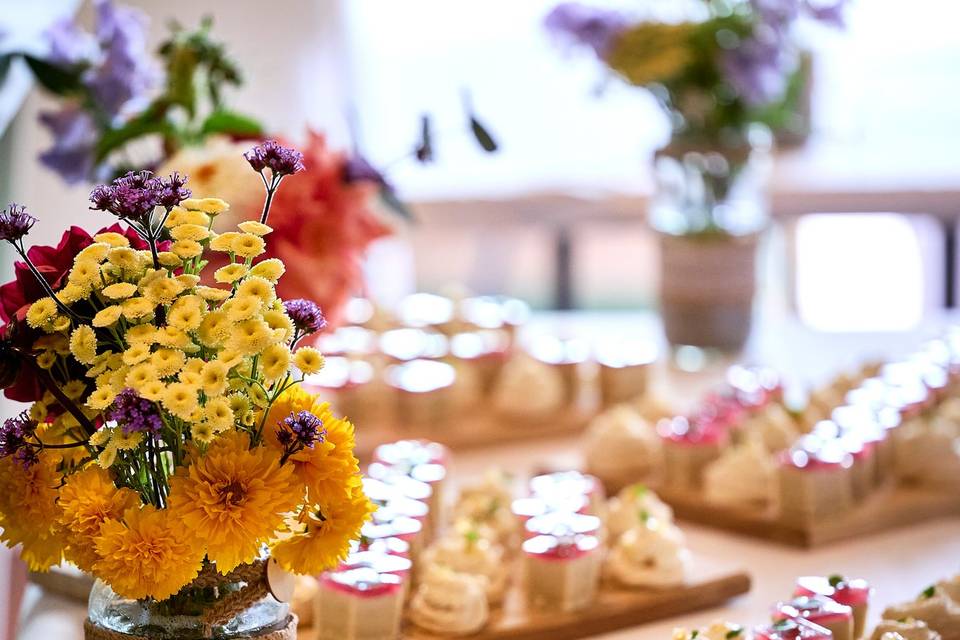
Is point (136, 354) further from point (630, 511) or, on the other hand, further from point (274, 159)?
point (630, 511)

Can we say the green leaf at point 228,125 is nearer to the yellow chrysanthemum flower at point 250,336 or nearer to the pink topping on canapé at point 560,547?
the pink topping on canapé at point 560,547

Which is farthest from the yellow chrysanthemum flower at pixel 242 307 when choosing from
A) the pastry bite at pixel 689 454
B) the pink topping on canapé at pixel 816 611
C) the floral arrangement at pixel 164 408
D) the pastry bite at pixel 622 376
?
the pastry bite at pixel 622 376

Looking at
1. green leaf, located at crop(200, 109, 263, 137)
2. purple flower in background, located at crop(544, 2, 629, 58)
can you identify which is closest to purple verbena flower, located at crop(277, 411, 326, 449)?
green leaf, located at crop(200, 109, 263, 137)

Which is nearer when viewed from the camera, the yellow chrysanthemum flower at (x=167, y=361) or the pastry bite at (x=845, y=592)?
the yellow chrysanthemum flower at (x=167, y=361)

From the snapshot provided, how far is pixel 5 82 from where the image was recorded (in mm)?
1578

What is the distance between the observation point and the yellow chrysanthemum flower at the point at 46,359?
85 cm

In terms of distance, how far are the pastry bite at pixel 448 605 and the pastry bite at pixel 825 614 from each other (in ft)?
0.96

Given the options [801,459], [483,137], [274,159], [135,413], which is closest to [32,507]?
[135,413]

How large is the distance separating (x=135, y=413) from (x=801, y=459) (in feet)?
3.44

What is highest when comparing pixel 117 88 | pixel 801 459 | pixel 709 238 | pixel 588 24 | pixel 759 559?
pixel 588 24

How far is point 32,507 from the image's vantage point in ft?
2.87

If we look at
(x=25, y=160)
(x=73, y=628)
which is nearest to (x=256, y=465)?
(x=73, y=628)

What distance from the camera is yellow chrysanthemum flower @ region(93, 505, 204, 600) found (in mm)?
821

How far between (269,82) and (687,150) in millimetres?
944
